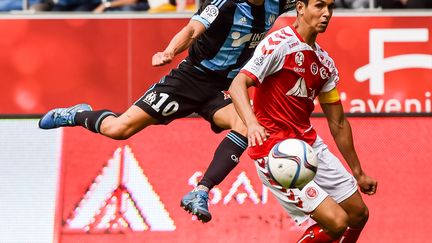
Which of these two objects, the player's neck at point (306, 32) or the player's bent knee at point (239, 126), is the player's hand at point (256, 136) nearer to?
the player's neck at point (306, 32)

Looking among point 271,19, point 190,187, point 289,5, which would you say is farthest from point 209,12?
point 190,187

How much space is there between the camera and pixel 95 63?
11.8 metres

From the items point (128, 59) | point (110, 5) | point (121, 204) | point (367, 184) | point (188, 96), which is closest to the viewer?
point (367, 184)

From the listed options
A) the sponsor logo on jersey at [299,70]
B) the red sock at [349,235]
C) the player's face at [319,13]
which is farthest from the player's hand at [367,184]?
the player's face at [319,13]

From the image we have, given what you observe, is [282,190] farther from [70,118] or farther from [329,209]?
[70,118]

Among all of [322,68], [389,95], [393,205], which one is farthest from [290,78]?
[389,95]

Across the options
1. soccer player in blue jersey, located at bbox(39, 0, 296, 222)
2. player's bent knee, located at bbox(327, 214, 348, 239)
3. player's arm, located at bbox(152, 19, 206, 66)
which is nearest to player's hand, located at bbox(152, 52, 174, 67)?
player's arm, located at bbox(152, 19, 206, 66)

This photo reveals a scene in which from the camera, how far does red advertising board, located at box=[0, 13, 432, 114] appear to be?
11.5 m

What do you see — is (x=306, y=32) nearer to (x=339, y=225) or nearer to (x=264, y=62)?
(x=264, y=62)

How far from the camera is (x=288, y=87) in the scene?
7914 mm

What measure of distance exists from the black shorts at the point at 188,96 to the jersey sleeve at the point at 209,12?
1.85ft

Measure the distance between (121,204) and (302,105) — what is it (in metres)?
2.26

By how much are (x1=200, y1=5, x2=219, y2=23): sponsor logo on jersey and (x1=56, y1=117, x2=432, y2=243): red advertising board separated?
1.48m

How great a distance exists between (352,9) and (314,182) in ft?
13.2
